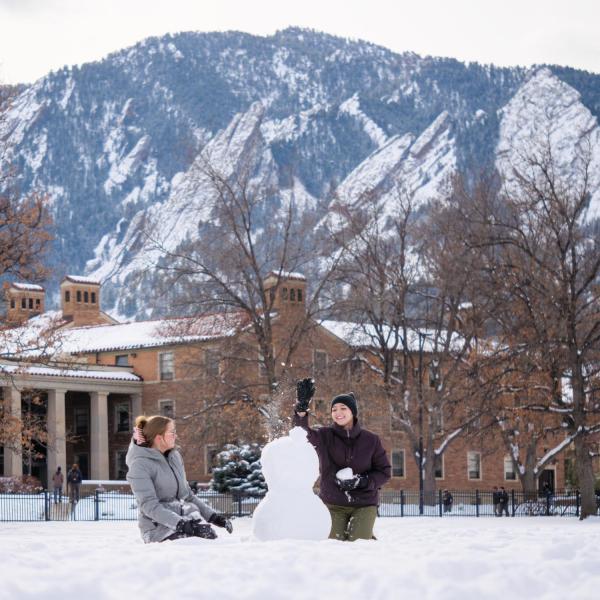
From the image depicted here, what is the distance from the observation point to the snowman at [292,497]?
1119cm

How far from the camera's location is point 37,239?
118 feet

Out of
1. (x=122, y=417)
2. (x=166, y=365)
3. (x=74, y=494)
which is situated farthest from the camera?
(x=122, y=417)

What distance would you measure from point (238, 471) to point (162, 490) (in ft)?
115

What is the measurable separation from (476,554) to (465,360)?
1668 inches

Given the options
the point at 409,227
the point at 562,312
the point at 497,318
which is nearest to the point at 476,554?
the point at 562,312

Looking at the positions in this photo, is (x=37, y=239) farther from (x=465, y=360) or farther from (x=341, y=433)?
(x=341, y=433)

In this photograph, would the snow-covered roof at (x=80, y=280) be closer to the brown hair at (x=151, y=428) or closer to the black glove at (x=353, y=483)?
the black glove at (x=353, y=483)

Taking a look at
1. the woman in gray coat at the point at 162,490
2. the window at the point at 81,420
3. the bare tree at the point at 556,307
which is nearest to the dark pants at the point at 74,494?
the bare tree at the point at 556,307

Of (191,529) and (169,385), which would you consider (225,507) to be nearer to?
(191,529)

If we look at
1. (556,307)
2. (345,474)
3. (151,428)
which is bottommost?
(345,474)

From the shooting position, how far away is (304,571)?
9523mm

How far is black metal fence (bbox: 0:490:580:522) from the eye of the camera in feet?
139

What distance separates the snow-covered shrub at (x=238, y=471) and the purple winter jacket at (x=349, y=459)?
32519mm

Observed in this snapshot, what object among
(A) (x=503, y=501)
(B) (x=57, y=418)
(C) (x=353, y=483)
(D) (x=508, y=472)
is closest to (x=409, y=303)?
(A) (x=503, y=501)
